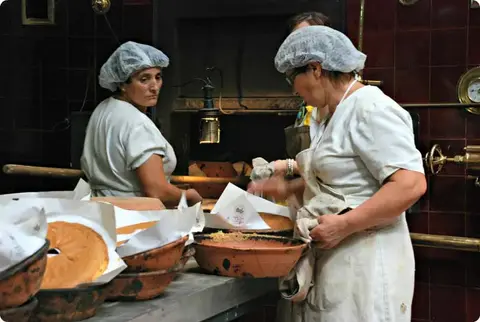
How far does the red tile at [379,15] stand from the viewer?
121 inches

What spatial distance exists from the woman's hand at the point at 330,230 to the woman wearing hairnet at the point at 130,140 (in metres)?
0.78

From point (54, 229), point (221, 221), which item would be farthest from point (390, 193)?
point (54, 229)

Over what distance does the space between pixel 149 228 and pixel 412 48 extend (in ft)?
7.11

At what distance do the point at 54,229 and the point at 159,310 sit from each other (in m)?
0.24

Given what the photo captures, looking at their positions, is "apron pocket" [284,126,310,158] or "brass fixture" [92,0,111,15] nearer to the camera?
"apron pocket" [284,126,310,158]

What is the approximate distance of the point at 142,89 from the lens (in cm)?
243

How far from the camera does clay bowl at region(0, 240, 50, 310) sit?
2.94 feet

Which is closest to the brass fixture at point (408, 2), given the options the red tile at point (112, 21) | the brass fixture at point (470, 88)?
the brass fixture at point (470, 88)

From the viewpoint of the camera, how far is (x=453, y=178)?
296 cm

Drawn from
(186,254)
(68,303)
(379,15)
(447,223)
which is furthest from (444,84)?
(68,303)

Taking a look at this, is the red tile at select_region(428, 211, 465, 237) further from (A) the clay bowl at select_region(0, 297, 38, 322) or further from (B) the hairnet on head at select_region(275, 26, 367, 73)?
(A) the clay bowl at select_region(0, 297, 38, 322)

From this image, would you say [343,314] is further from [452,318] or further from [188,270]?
[452,318]

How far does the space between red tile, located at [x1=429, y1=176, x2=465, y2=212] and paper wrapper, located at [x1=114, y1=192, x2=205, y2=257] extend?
190 cm

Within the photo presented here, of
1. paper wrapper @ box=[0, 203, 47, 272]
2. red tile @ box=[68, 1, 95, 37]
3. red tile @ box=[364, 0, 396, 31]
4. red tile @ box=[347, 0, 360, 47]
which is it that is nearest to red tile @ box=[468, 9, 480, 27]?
red tile @ box=[364, 0, 396, 31]
